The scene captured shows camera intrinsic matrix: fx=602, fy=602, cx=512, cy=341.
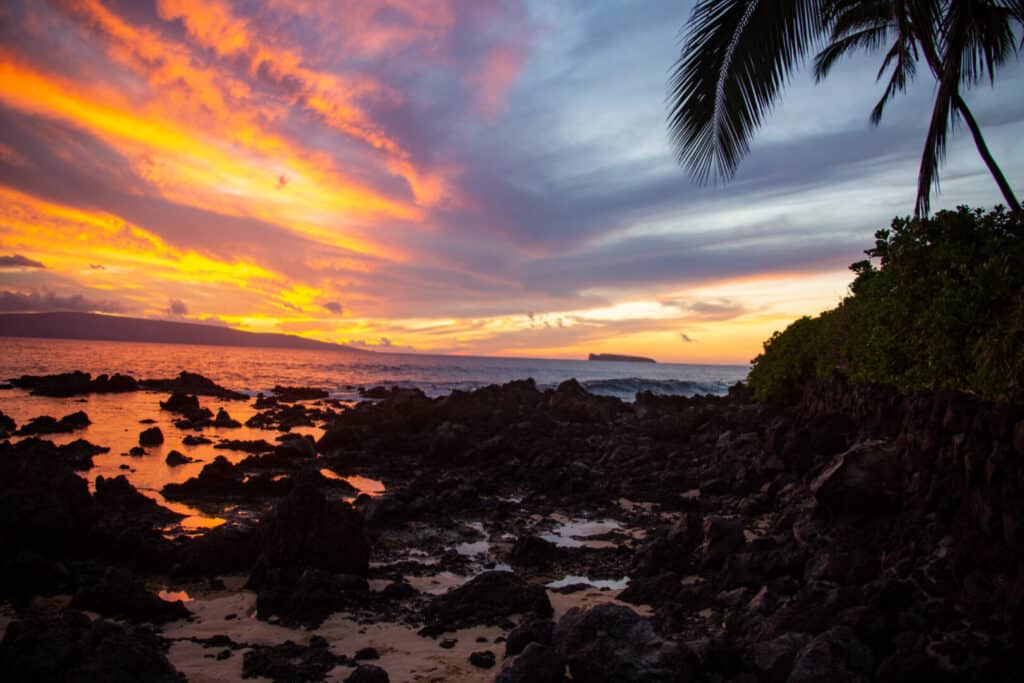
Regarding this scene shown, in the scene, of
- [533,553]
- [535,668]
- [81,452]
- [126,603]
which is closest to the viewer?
[535,668]

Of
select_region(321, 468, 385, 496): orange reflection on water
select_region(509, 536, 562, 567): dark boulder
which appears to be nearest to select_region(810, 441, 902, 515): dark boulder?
select_region(509, 536, 562, 567): dark boulder

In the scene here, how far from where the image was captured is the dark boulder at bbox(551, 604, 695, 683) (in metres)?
4.34

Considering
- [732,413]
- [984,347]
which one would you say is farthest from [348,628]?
[732,413]

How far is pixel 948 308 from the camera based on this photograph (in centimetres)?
642

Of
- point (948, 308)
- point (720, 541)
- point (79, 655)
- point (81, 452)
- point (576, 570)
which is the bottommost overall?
point (81, 452)

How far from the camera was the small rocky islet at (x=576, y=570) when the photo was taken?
→ 4.49 meters

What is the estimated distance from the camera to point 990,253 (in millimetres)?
6492

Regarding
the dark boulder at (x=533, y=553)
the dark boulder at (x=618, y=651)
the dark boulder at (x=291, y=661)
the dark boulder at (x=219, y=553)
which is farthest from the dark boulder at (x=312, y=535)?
the dark boulder at (x=618, y=651)

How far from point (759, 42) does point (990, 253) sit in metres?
3.37

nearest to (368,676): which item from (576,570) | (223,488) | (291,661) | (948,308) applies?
(291,661)

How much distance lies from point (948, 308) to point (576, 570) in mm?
5406

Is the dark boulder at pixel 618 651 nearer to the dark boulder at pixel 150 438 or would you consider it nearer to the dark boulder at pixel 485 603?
the dark boulder at pixel 485 603

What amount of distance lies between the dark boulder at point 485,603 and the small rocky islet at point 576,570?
25 mm

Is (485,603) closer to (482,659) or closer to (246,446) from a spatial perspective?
(482,659)
